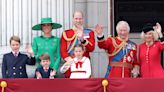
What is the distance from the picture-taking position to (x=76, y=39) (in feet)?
28.2

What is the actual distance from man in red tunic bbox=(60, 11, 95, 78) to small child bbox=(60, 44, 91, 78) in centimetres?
8

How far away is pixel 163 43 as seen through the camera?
8.33 meters

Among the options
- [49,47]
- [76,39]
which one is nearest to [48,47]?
[49,47]

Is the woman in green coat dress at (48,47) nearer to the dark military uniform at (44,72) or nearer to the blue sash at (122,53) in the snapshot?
the dark military uniform at (44,72)

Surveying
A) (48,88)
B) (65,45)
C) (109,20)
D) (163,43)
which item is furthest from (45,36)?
(109,20)

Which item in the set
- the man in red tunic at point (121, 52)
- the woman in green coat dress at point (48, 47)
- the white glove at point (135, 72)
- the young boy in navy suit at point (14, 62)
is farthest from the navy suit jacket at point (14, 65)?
the white glove at point (135, 72)

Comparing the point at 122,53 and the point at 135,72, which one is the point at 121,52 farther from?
the point at 135,72

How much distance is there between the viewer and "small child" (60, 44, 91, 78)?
827 cm

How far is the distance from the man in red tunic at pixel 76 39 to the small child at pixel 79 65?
0.08 m

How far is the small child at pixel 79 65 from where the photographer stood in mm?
8274

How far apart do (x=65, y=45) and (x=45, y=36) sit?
368 millimetres

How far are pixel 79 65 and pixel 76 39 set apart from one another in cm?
46

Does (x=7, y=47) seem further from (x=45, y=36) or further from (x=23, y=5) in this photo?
(x=45, y=36)

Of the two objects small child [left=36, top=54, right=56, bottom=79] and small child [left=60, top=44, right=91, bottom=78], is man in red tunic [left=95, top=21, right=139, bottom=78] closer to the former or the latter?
small child [left=60, top=44, right=91, bottom=78]
